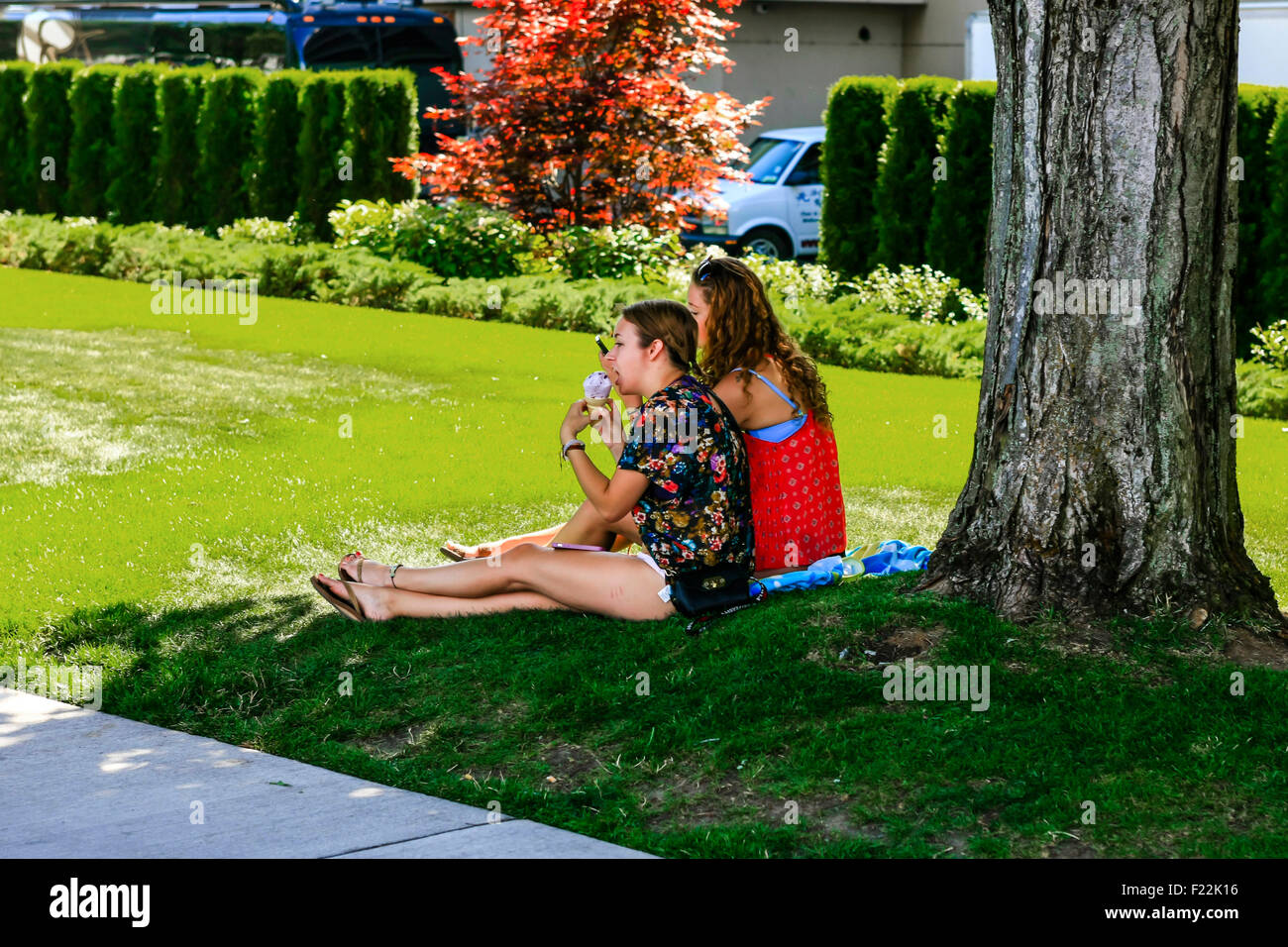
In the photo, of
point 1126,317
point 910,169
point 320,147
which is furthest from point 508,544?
point 320,147

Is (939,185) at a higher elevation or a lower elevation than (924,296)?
higher

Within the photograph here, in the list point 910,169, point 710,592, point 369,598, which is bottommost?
point 369,598

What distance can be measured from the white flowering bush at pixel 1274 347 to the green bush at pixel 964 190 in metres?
Result: 2.93

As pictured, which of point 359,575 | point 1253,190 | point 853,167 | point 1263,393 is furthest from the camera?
point 853,167

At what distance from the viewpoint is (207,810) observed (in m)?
4.45

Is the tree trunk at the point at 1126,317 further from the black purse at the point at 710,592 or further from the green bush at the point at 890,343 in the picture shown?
the green bush at the point at 890,343

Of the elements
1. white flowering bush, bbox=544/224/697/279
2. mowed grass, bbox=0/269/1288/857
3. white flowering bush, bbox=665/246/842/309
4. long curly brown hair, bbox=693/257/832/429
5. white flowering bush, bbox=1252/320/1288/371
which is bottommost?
mowed grass, bbox=0/269/1288/857

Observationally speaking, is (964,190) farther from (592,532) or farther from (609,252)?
(592,532)

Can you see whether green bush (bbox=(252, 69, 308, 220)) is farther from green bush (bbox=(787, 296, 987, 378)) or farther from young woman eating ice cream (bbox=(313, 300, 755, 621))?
young woman eating ice cream (bbox=(313, 300, 755, 621))

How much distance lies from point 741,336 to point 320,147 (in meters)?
14.2

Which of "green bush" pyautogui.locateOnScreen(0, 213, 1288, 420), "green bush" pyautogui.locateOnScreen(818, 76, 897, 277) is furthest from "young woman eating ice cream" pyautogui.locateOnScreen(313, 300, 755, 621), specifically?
"green bush" pyautogui.locateOnScreen(818, 76, 897, 277)

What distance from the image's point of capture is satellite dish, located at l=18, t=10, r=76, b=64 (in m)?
25.4

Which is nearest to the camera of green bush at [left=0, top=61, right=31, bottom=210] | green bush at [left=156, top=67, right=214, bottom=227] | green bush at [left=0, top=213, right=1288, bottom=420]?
green bush at [left=0, top=213, right=1288, bottom=420]

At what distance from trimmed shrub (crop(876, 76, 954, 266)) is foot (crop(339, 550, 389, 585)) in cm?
996
